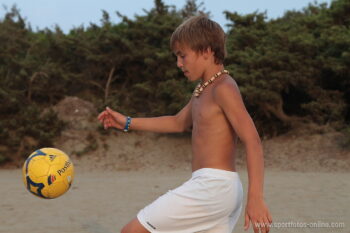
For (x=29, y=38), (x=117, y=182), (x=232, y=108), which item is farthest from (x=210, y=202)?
(x=29, y=38)

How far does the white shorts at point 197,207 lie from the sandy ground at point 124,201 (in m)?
2.71

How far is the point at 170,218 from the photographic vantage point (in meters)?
2.21

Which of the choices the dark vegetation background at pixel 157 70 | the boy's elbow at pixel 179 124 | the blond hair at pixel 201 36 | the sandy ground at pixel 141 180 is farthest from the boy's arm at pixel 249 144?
the dark vegetation background at pixel 157 70

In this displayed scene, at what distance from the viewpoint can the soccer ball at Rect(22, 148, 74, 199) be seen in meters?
3.10

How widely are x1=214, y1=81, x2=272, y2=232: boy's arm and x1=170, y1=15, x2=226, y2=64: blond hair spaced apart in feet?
0.82

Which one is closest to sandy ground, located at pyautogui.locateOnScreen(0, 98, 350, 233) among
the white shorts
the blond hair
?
the white shorts

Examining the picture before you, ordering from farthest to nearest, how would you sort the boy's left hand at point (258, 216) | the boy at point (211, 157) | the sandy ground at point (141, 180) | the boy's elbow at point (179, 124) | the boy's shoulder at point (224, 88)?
the sandy ground at point (141, 180), the boy's elbow at point (179, 124), the boy's shoulder at point (224, 88), the boy at point (211, 157), the boy's left hand at point (258, 216)

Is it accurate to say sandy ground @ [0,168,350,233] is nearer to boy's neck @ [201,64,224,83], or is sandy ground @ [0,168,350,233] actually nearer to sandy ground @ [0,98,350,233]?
sandy ground @ [0,98,350,233]

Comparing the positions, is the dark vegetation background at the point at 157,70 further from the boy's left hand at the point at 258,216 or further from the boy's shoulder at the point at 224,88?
the boy's left hand at the point at 258,216

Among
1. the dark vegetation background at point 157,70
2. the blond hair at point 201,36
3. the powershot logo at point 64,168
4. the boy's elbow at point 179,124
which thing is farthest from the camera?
the dark vegetation background at point 157,70

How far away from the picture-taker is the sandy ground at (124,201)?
5113mm

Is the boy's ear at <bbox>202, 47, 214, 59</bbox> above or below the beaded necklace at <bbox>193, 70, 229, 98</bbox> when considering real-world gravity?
above

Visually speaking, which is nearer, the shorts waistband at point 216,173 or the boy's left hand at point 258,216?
the boy's left hand at point 258,216

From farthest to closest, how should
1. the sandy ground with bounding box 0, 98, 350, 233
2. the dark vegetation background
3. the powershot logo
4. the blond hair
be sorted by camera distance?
the dark vegetation background < the sandy ground with bounding box 0, 98, 350, 233 < the powershot logo < the blond hair
